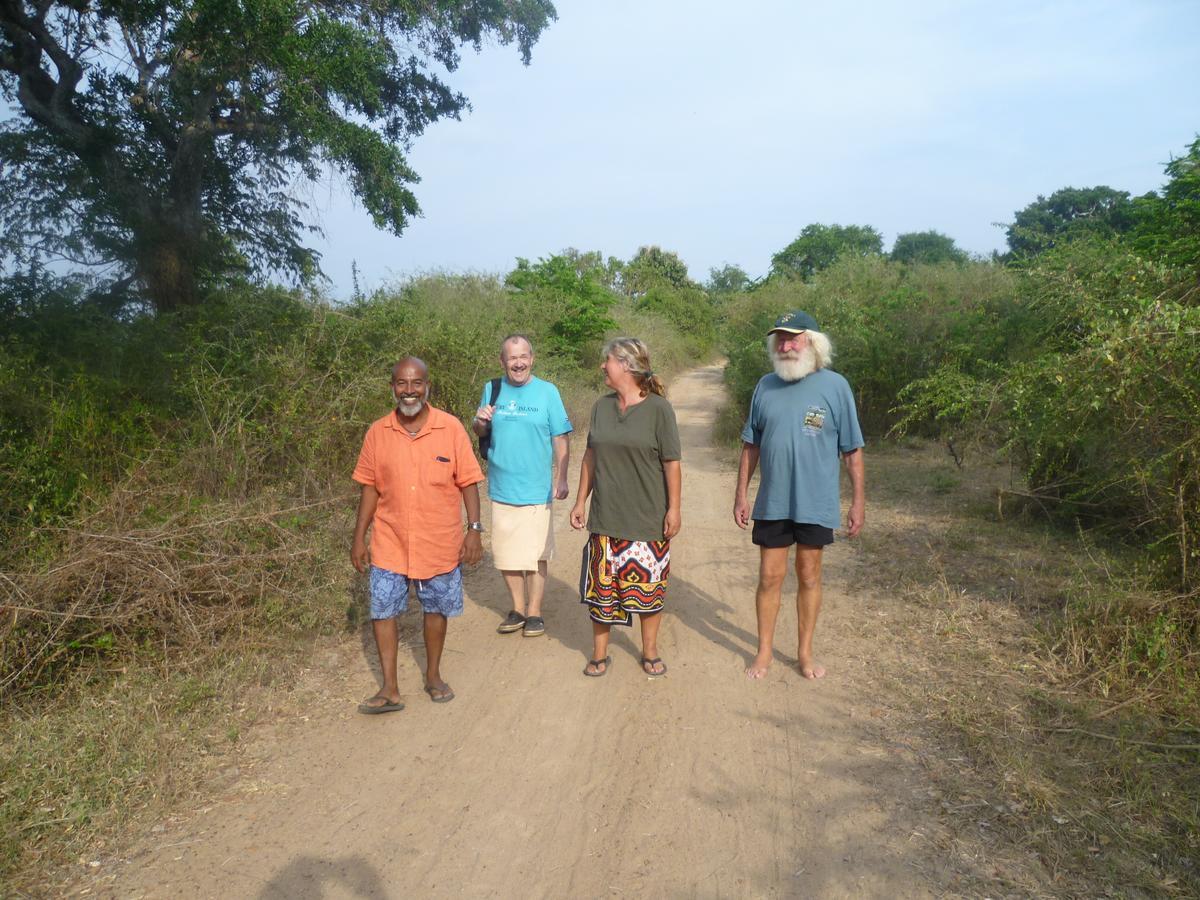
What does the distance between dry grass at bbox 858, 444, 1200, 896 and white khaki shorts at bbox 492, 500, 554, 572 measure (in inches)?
87.9

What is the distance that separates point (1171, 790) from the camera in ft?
10.7

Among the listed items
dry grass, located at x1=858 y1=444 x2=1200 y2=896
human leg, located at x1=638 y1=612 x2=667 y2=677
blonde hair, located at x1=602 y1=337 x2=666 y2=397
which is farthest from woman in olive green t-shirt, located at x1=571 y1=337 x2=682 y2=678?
dry grass, located at x1=858 y1=444 x2=1200 y2=896

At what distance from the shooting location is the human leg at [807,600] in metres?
4.46

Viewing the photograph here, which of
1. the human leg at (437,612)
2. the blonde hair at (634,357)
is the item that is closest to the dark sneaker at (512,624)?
the human leg at (437,612)

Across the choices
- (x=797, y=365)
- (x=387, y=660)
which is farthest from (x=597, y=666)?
(x=797, y=365)

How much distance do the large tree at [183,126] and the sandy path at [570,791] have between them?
20.9ft

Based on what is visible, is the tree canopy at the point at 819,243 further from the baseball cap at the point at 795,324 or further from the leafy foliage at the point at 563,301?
the baseball cap at the point at 795,324

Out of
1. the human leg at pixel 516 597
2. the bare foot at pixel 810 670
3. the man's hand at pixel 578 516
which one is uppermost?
the man's hand at pixel 578 516

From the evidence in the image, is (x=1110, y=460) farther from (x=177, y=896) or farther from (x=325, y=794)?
(x=177, y=896)

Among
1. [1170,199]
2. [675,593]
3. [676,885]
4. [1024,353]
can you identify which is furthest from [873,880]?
[1170,199]

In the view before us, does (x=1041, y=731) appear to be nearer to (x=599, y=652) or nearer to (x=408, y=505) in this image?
(x=599, y=652)

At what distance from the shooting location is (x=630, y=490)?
4.45 metres

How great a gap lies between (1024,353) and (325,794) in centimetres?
765

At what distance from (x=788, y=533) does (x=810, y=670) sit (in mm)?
820
